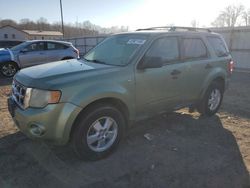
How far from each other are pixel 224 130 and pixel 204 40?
1.86m

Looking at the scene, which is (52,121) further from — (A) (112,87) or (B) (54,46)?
(B) (54,46)

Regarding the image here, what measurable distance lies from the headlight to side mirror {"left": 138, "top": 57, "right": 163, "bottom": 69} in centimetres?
144

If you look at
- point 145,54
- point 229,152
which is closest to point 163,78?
point 145,54

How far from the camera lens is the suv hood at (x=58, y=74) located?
140 inches

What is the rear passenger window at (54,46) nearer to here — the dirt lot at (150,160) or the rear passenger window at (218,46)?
the dirt lot at (150,160)

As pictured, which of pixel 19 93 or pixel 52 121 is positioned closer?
pixel 52 121

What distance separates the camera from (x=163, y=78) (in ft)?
15.0

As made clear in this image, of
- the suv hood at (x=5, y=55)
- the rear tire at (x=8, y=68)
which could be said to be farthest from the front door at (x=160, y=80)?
Result: the rear tire at (x=8, y=68)

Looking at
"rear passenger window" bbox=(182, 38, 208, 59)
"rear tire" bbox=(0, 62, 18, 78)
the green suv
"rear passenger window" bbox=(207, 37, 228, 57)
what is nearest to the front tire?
the green suv

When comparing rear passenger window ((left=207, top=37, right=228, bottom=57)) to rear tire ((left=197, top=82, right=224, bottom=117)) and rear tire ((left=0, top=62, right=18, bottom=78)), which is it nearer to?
rear tire ((left=197, top=82, right=224, bottom=117))

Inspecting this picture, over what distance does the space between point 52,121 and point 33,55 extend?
933 cm

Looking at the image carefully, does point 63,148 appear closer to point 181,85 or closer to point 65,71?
point 65,71

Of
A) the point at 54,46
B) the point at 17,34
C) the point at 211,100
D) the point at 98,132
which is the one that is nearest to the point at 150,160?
the point at 98,132

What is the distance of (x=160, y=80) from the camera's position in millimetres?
4531
